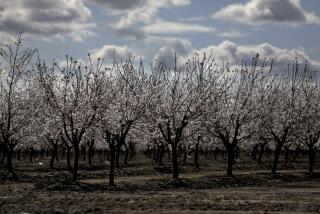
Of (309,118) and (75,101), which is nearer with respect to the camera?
(75,101)

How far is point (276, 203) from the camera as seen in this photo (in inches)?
794

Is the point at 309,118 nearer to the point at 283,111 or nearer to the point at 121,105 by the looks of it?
the point at 283,111

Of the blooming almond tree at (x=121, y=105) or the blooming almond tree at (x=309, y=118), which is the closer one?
the blooming almond tree at (x=121, y=105)

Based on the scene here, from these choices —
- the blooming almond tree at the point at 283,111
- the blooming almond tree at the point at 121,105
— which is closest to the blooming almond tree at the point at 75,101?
the blooming almond tree at the point at 121,105

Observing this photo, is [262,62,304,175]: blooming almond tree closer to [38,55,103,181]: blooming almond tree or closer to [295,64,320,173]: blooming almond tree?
[295,64,320,173]: blooming almond tree

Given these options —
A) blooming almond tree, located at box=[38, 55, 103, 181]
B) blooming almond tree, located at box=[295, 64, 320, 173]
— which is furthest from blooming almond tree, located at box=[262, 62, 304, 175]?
blooming almond tree, located at box=[38, 55, 103, 181]

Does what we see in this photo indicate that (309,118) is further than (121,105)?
Yes

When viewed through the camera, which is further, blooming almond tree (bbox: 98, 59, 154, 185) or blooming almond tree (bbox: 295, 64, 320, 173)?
blooming almond tree (bbox: 295, 64, 320, 173)

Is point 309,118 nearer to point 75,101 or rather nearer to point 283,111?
point 283,111

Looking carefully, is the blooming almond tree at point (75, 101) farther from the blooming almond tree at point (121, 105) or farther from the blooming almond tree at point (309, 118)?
the blooming almond tree at point (309, 118)

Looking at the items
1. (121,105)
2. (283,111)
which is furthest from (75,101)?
(283,111)

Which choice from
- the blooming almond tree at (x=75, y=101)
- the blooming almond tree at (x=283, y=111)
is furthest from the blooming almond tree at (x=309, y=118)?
the blooming almond tree at (x=75, y=101)

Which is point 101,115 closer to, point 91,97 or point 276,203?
point 91,97

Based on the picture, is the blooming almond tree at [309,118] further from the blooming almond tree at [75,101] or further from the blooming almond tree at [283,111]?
the blooming almond tree at [75,101]
